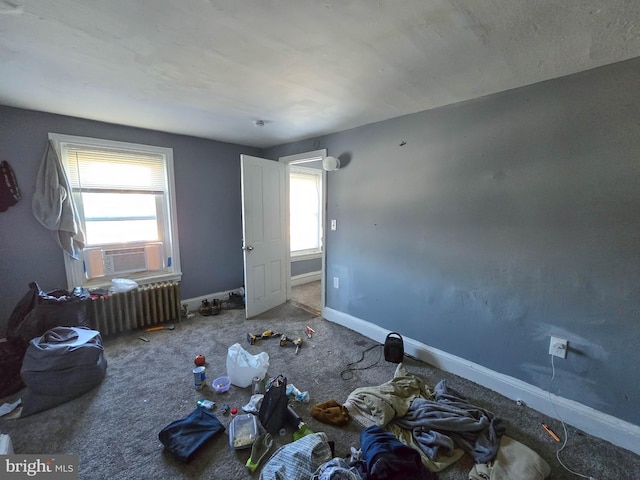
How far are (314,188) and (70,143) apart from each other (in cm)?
339

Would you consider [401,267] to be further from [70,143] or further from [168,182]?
[70,143]

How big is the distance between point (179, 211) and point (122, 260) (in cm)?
84

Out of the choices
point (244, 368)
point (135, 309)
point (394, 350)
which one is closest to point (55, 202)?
point (135, 309)

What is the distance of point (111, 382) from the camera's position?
6.93 feet

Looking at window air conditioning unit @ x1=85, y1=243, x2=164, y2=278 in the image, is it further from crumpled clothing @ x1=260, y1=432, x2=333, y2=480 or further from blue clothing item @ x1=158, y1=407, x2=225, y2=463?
crumpled clothing @ x1=260, y1=432, x2=333, y2=480

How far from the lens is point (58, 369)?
1.88 meters

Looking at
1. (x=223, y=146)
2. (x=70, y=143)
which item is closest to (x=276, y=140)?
(x=223, y=146)

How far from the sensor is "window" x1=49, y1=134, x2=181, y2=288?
9.00ft

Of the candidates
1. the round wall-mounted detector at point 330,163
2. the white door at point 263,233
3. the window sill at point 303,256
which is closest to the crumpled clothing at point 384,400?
the white door at point 263,233

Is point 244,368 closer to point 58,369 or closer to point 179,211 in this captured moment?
point 58,369

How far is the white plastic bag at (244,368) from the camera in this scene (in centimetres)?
207
